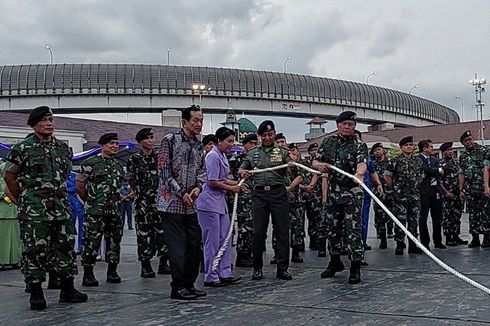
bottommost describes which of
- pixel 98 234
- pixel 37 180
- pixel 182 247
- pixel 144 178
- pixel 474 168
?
pixel 182 247

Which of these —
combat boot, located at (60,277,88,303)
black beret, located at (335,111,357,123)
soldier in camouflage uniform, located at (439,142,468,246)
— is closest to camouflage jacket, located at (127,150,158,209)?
combat boot, located at (60,277,88,303)

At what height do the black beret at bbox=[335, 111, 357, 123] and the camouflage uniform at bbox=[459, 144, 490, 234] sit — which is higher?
the black beret at bbox=[335, 111, 357, 123]

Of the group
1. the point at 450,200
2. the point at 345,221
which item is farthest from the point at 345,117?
the point at 450,200

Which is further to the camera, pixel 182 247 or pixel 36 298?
pixel 182 247

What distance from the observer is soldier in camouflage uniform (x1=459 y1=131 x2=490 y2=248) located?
30.8 feet

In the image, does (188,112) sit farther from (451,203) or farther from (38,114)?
(451,203)

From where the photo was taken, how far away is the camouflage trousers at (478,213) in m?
9.41

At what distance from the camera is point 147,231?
24.1 ft

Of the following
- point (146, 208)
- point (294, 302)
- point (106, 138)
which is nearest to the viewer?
point (294, 302)

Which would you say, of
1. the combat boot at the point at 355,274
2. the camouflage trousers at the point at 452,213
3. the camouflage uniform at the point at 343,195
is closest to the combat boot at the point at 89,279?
the camouflage uniform at the point at 343,195

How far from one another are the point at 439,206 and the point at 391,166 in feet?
3.44

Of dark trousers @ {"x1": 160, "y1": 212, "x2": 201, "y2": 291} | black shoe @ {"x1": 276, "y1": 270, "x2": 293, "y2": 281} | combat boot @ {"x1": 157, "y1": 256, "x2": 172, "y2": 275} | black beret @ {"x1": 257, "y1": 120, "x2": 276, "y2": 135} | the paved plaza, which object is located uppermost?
black beret @ {"x1": 257, "y1": 120, "x2": 276, "y2": 135}

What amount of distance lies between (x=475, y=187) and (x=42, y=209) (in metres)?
6.63

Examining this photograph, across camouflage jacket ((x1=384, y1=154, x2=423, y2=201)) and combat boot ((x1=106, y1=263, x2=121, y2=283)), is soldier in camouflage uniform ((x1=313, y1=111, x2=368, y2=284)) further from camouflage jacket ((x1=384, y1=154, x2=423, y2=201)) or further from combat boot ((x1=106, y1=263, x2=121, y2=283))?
camouflage jacket ((x1=384, y1=154, x2=423, y2=201))
